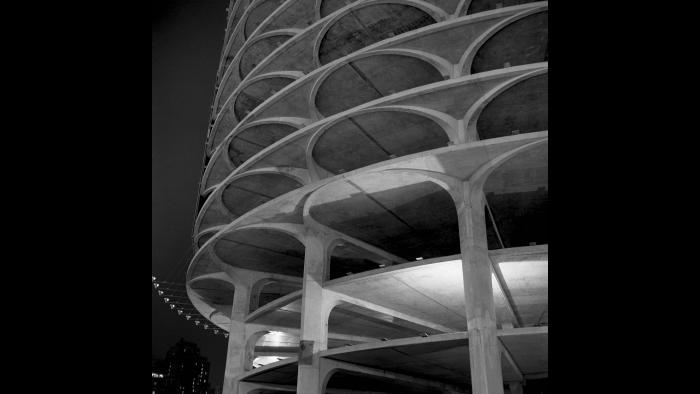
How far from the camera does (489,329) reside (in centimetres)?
1356

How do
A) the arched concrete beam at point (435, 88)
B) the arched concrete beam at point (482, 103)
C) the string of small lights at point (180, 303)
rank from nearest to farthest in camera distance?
the arched concrete beam at point (435, 88)
the arched concrete beam at point (482, 103)
the string of small lights at point (180, 303)

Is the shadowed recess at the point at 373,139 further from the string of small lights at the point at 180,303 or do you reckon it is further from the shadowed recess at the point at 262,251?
the string of small lights at the point at 180,303

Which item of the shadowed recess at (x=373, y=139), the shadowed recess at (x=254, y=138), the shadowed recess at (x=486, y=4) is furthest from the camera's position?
the shadowed recess at (x=254, y=138)

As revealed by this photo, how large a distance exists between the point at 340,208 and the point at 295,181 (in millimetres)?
4760

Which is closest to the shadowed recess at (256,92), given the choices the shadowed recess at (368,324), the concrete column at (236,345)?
the concrete column at (236,345)

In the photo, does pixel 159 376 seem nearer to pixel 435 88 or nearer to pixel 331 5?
pixel 331 5

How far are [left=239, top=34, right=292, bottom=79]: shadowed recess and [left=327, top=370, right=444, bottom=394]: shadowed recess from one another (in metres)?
18.3

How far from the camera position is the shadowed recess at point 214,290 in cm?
2888

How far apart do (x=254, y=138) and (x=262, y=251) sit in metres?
5.82

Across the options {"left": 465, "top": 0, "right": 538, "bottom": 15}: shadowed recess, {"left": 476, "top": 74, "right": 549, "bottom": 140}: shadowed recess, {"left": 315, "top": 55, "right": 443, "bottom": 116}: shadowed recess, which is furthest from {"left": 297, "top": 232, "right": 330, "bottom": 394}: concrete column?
{"left": 465, "top": 0, "right": 538, "bottom": 15}: shadowed recess

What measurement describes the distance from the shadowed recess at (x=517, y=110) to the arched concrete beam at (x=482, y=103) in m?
0.22

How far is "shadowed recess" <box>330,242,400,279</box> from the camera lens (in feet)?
78.3
